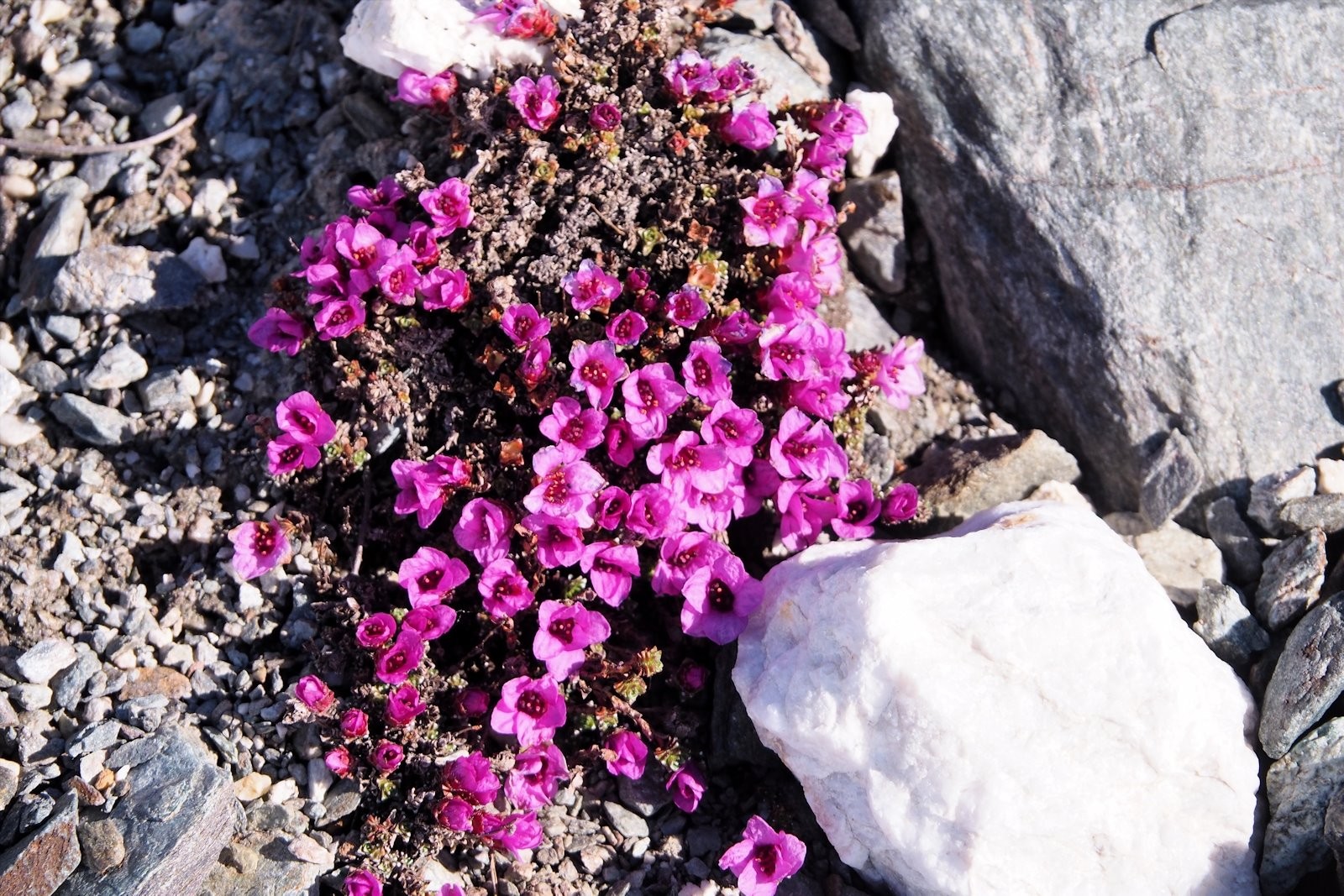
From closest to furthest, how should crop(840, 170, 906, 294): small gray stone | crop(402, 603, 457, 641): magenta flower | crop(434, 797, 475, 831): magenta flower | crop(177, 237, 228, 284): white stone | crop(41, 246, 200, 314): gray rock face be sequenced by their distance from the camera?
crop(434, 797, 475, 831): magenta flower, crop(402, 603, 457, 641): magenta flower, crop(41, 246, 200, 314): gray rock face, crop(177, 237, 228, 284): white stone, crop(840, 170, 906, 294): small gray stone

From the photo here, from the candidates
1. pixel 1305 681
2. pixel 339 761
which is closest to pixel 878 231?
pixel 1305 681

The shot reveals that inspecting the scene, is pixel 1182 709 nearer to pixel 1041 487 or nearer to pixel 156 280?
pixel 1041 487

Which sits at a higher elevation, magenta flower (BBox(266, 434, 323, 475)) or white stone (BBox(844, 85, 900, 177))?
white stone (BBox(844, 85, 900, 177))

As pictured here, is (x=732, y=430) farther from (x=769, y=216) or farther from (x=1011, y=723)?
(x=1011, y=723)

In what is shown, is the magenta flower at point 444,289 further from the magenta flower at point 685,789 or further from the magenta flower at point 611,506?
the magenta flower at point 685,789

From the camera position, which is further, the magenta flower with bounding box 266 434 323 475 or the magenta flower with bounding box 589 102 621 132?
the magenta flower with bounding box 589 102 621 132

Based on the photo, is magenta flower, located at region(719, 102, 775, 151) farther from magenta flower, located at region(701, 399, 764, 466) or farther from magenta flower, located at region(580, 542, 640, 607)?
magenta flower, located at region(580, 542, 640, 607)

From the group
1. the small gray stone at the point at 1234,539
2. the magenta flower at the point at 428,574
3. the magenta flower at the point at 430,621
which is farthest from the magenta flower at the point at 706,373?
the small gray stone at the point at 1234,539

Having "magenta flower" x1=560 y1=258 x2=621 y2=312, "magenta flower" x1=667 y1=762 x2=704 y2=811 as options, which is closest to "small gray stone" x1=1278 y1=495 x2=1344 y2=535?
"magenta flower" x1=667 y1=762 x2=704 y2=811

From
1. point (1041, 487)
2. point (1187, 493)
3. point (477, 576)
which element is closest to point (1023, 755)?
point (1041, 487)
